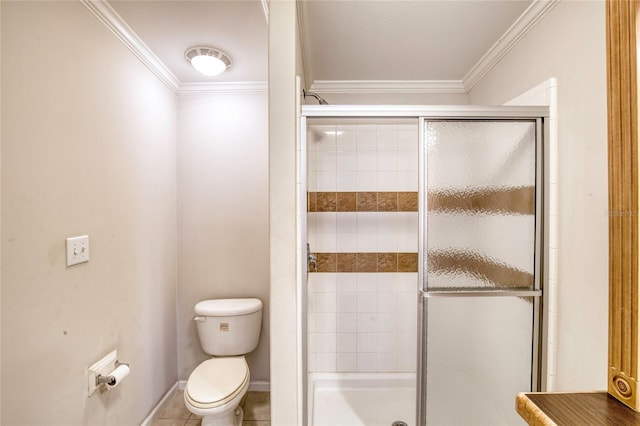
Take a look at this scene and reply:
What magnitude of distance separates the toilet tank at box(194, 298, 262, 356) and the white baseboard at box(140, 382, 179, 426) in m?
0.45

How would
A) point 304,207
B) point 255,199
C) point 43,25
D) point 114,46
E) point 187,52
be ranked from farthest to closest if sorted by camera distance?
1. point 255,199
2. point 187,52
3. point 114,46
4. point 304,207
5. point 43,25

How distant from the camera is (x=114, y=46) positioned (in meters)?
1.53

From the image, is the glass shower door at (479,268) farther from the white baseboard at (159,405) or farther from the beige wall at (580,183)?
the white baseboard at (159,405)

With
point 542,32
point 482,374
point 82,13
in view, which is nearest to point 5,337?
point 82,13

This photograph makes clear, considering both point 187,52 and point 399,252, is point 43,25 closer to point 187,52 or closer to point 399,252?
point 187,52

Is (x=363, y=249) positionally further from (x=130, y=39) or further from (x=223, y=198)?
(x=130, y=39)

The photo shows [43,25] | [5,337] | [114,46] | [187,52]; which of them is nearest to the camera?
[5,337]

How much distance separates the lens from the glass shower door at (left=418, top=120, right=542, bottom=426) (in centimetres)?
134

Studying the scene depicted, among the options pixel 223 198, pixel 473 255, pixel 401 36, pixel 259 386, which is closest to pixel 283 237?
pixel 473 255

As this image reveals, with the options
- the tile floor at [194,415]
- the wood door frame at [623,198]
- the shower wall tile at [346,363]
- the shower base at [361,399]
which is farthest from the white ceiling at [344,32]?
the tile floor at [194,415]

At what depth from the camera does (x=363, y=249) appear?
7.42 feet

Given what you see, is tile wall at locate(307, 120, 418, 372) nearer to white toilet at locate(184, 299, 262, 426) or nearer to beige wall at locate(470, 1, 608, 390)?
white toilet at locate(184, 299, 262, 426)

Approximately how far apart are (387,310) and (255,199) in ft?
4.54

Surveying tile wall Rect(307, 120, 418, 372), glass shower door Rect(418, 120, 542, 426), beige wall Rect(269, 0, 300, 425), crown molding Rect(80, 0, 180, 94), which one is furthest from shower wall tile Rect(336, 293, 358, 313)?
crown molding Rect(80, 0, 180, 94)
